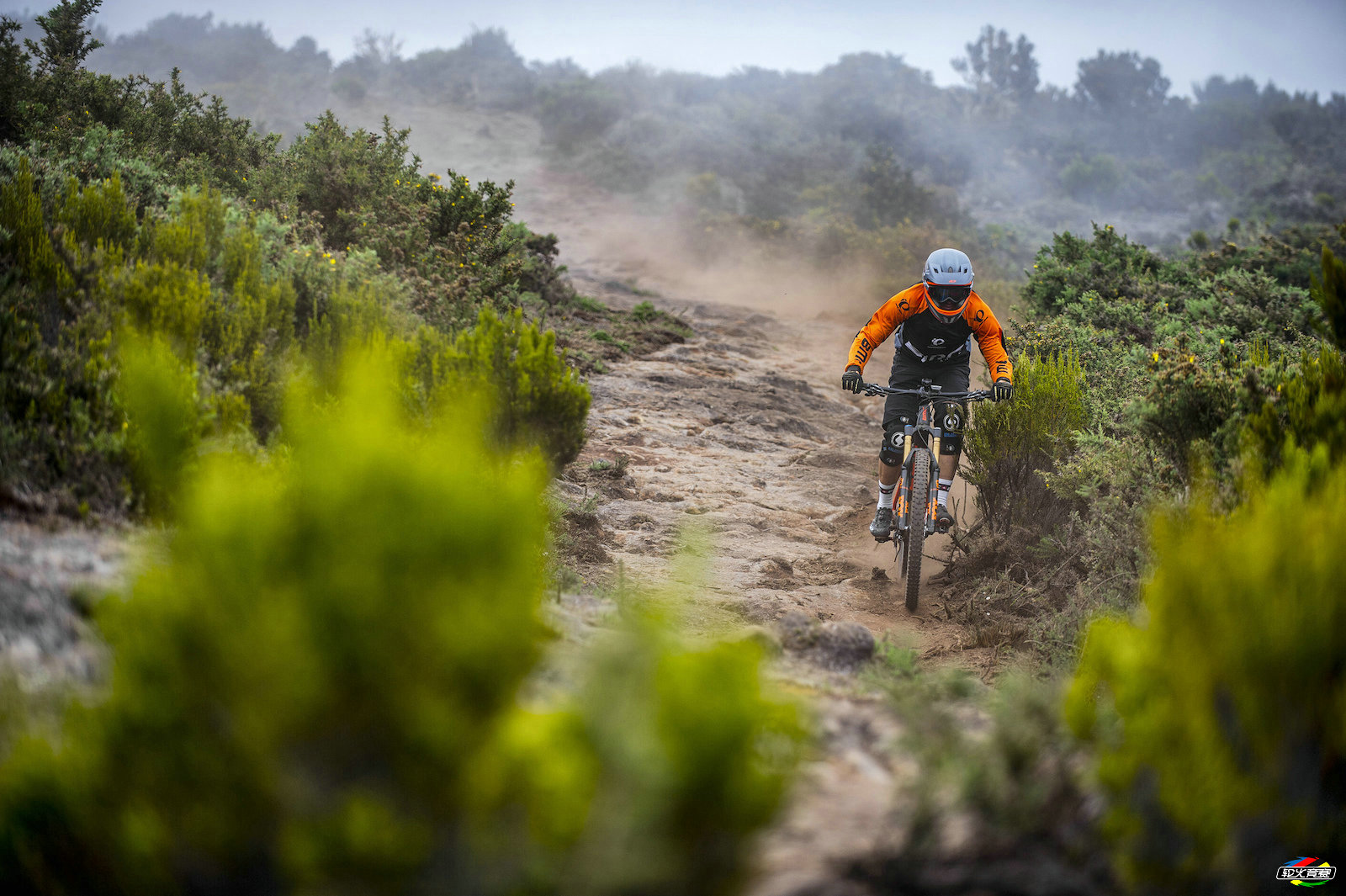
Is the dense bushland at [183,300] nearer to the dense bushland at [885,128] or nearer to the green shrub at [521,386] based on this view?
the green shrub at [521,386]

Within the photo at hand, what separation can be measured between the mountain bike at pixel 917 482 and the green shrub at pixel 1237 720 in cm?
372

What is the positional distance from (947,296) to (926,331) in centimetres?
34

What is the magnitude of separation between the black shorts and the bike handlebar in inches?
4.9

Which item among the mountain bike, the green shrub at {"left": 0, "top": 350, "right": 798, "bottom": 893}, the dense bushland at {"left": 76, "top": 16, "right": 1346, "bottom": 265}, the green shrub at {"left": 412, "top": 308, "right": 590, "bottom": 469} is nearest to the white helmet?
the mountain bike

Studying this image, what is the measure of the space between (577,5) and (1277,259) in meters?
149

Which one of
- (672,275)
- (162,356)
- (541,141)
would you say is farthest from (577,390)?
(541,141)

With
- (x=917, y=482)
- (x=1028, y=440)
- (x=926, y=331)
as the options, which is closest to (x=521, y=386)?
(x=917, y=482)

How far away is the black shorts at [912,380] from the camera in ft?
19.3

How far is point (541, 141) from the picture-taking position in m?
38.4

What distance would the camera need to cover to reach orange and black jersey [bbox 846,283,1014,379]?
5699 millimetres

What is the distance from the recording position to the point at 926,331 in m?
5.91

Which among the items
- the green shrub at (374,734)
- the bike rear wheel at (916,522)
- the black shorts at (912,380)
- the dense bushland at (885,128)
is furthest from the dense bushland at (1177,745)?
the dense bushland at (885,128)

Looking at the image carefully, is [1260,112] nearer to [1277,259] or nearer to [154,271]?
[1277,259]

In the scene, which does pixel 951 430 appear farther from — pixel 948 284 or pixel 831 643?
pixel 831 643
